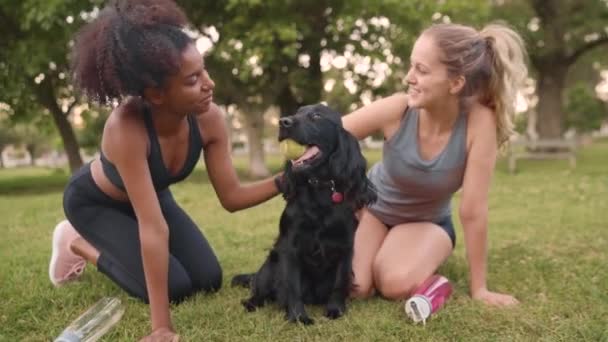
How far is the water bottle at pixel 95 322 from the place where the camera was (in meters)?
2.71

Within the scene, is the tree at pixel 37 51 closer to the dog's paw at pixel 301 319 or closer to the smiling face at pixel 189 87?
the smiling face at pixel 189 87

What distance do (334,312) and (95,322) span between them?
1.24m

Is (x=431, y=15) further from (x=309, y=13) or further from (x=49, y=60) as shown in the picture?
(x=49, y=60)

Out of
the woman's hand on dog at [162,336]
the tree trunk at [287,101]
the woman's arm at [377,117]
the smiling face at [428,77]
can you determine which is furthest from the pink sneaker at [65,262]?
the tree trunk at [287,101]

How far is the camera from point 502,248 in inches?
197

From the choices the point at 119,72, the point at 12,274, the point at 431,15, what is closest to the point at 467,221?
the point at 119,72

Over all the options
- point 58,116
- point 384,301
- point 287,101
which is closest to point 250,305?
point 384,301

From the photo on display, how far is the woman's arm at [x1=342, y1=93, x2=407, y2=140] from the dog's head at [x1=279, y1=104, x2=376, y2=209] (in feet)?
1.02

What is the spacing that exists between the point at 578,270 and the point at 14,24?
14905 millimetres

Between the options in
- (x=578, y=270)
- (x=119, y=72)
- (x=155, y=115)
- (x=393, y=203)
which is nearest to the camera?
(x=119, y=72)

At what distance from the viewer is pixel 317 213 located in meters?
3.06

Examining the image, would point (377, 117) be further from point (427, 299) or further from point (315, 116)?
point (427, 299)

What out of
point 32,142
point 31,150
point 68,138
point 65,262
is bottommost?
point 31,150

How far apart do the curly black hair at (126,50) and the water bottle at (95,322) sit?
1094 millimetres
